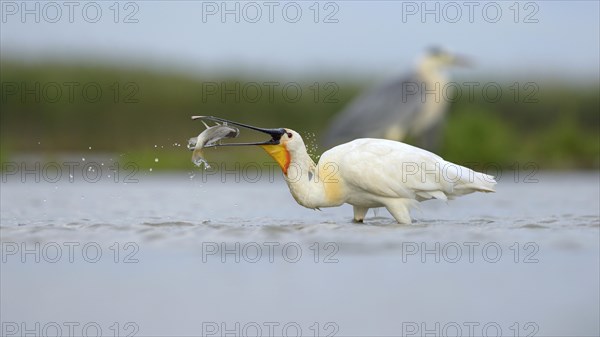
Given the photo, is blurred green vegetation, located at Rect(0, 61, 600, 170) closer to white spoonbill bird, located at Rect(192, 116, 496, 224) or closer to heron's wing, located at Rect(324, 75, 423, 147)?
heron's wing, located at Rect(324, 75, 423, 147)

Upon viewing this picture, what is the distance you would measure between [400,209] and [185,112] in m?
11.0

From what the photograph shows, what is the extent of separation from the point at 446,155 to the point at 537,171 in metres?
1.29

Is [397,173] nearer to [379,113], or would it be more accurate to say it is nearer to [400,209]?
[400,209]

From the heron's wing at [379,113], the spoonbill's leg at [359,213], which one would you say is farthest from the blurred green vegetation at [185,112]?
the spoonbill's leg at [359,213]

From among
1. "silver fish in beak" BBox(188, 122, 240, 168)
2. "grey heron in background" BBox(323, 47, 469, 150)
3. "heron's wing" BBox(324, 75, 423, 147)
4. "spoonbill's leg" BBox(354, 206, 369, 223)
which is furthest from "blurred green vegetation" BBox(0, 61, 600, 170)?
"silver fish in beak" BBox(188, 122, 240, 168)

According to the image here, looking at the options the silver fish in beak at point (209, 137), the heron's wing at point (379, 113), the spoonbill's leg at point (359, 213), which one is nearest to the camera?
the silver fish in beak at point (209, 137)

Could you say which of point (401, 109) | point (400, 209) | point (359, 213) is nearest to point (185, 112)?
point (401, 109)

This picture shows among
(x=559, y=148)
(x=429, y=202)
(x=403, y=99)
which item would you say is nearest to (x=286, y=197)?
(x=429, y=202)

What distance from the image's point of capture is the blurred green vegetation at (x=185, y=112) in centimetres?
1642

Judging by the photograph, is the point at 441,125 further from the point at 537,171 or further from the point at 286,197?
the point at 286,197

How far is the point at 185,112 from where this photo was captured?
1803cm

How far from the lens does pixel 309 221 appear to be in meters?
8.01

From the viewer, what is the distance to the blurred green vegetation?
16.4m

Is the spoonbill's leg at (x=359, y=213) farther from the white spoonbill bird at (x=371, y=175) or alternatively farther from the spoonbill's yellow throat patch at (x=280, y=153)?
the spoonbill's yellow throat patch at (x=280, y=153)
